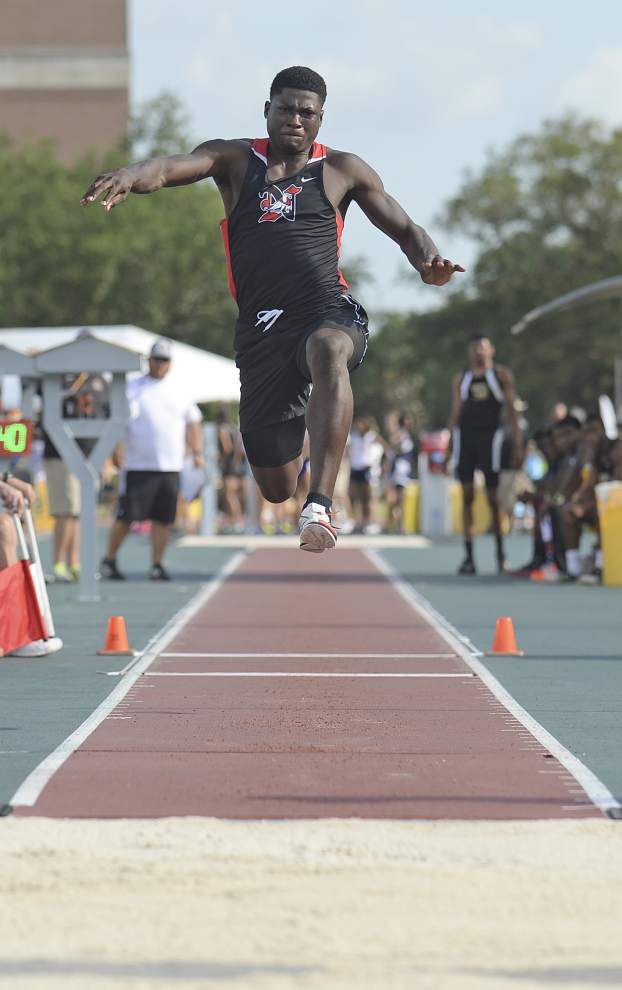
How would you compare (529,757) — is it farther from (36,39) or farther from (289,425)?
(36,39)

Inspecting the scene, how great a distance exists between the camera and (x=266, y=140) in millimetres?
8203

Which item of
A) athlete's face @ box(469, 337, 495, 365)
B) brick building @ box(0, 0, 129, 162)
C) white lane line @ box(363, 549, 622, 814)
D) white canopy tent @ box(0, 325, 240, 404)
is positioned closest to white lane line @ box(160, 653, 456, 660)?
white lane line @ box(363, 549, 622, 814)

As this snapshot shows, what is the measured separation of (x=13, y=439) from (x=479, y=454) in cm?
898

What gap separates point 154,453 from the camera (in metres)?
17.2

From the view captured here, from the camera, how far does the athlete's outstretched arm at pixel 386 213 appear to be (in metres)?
7.98

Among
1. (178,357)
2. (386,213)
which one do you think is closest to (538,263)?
(178,357)

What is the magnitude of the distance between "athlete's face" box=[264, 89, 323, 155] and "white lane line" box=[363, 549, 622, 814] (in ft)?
8.31

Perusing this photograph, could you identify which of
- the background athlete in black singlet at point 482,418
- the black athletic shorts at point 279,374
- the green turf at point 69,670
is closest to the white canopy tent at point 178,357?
the background athlete in black singlet at point 482,418

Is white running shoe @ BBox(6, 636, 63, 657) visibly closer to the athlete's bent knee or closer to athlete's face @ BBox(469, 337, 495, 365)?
the athlete's bent knee

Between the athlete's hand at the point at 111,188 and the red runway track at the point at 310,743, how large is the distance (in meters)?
1.98

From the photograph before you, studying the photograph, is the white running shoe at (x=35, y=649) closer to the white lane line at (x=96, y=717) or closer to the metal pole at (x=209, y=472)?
the white lane line at (x=96, y=717)

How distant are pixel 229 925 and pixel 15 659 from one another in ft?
20.5

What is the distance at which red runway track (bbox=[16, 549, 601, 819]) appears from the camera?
19.2 feet

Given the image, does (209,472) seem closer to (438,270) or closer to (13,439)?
(13,439)
